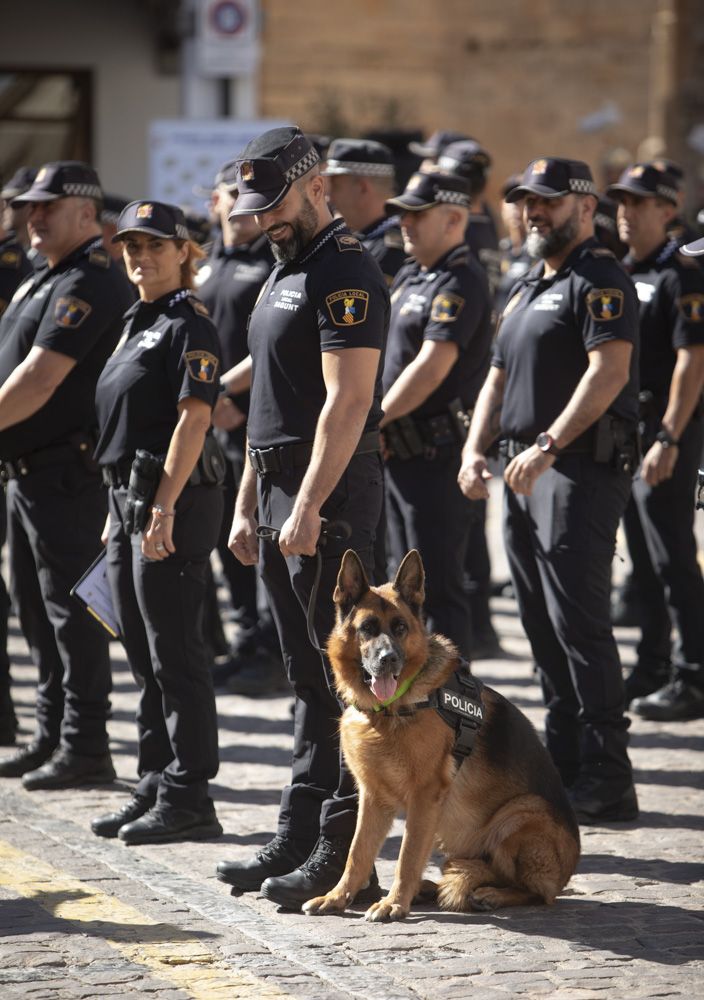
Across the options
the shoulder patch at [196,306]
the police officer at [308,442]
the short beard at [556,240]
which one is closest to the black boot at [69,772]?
the police officer at [308,442]

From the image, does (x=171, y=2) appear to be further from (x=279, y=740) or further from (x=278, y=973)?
(x=278, y=973)

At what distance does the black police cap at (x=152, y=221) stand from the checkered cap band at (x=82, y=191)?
819mm

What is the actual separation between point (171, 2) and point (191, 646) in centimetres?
1120

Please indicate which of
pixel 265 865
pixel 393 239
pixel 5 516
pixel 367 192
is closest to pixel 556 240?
pixel 367 192

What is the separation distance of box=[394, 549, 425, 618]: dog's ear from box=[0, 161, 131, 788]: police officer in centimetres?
205

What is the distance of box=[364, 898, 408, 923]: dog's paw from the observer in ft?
16.7

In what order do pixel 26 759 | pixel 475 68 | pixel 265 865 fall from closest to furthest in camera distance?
pixel 265 865 < pixel 26 759 < pixel 475 68

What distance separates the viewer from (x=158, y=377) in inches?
234

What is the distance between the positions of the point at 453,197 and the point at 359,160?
0.87 meters

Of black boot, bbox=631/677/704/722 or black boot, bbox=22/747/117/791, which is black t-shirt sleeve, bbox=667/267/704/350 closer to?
black boot, bbox=631/677/704/722

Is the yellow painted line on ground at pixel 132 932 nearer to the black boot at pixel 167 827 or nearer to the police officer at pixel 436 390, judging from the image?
the black boot at pixel 167 827

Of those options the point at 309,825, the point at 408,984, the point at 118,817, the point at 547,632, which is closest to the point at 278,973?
the point at 408,984

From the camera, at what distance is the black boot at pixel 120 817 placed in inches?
241

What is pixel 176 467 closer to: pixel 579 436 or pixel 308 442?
pixel 308 442
